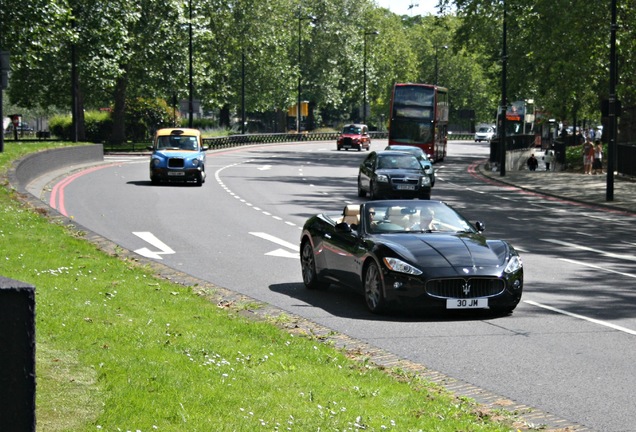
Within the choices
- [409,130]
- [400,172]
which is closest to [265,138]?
[409,130]

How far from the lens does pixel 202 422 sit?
707 centimetres

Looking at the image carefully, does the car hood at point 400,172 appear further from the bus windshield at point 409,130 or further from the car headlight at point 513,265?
the bus windshield at point 409,130

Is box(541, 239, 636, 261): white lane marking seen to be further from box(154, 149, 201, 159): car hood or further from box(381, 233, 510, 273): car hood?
box(154, 149, 201, 159): car hood

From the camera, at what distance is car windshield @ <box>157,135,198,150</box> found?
42156 millimetres

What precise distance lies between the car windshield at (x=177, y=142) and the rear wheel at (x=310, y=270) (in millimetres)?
25927

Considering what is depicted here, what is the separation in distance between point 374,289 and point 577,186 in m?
34.0

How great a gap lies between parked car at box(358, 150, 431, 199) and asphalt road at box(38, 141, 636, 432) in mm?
1080

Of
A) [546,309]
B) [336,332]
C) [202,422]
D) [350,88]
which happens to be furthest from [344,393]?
[350,88]

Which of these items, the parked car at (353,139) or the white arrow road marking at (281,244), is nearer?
the white arrow road marking at (281,244)

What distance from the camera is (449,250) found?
14.3 meters

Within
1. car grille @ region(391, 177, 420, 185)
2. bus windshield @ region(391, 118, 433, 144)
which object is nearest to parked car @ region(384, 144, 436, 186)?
car grille @ region(391, 177, 420, 185)

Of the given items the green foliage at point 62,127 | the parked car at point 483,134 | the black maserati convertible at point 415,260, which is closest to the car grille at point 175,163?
the black maserati convertible at point 415,260

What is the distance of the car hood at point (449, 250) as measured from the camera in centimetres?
1389

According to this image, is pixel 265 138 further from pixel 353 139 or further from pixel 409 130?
pixel 409 130
